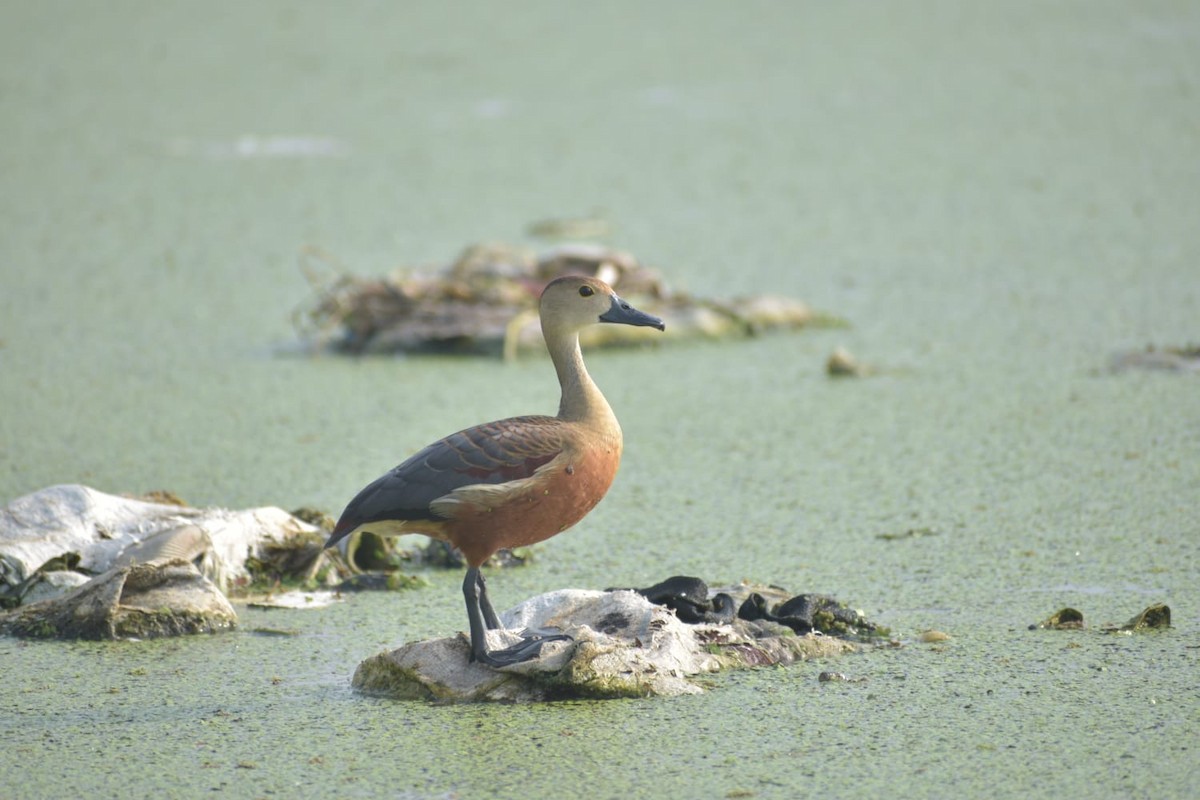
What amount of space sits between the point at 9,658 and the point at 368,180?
442cm

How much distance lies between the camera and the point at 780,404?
430cm

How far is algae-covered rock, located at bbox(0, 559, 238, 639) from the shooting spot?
9.12 ft

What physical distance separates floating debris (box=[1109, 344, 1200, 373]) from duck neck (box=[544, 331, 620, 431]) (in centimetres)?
220

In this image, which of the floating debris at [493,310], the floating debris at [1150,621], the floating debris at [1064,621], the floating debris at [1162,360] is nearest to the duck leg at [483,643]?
the floating debris at [1064,621]

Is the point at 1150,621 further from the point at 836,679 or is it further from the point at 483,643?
the point at 483,643

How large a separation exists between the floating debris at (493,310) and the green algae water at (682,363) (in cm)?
10

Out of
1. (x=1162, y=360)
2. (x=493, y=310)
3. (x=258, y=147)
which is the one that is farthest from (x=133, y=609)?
(x=258, y=147)

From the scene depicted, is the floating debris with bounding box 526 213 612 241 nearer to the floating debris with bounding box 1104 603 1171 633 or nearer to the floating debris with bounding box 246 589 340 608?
the floating debris with bounding box 246 589 340 608

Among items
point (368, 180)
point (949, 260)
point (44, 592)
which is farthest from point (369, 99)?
point (44, 592)

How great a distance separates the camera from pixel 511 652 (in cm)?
245

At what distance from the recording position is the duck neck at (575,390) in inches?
104

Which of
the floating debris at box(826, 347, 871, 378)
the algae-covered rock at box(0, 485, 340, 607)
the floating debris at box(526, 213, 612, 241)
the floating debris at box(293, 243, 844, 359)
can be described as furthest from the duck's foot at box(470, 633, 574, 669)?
the floating debris at box(526, 213, 612, 241)

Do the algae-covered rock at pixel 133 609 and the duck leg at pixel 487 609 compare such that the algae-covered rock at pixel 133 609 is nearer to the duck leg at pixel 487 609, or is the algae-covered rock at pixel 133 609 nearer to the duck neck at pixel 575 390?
the duck leg at pixel 487 609

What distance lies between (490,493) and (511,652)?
9.7 inches
